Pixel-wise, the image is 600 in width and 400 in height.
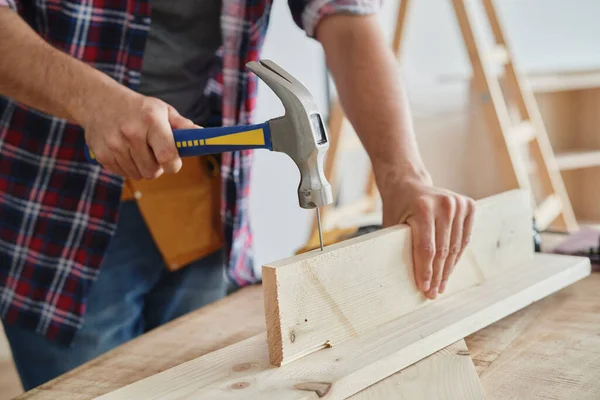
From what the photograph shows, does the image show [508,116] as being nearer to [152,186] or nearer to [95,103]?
[152,186]

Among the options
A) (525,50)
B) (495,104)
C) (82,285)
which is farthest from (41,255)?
(525,50)

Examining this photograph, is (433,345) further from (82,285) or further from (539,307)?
(82,285)

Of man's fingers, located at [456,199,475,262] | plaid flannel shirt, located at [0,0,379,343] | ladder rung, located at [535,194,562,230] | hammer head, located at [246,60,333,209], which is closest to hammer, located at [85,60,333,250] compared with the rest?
hammer head, located at [246,60,333,209]

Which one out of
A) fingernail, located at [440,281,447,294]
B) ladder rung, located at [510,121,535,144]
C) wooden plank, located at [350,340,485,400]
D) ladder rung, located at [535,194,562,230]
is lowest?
ladder rung, located at [535,194,562,230]

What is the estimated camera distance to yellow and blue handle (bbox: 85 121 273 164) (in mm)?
842

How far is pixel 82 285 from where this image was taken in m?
1.20

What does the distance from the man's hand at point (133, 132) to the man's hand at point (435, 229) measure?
0.38 metres

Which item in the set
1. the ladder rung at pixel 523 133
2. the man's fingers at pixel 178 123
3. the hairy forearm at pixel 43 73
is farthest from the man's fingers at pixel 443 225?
the ladder rung at pixel 523 133

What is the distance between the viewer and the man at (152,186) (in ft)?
3.74

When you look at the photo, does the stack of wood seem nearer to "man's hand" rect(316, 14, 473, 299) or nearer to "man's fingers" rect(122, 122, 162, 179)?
"man's hand" rect(316, 14, 473, 299)

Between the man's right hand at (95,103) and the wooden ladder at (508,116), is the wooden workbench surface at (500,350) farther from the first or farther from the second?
the wooden ladder at (508,116)

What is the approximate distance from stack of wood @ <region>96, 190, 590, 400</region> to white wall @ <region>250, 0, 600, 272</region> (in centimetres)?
196

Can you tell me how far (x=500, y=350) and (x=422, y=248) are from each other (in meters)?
0.19

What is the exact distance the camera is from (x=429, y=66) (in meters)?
3.74
